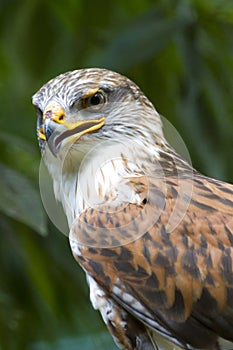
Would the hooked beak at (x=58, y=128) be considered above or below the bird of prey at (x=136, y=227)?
above

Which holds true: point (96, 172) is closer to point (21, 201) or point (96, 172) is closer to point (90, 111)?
point (90, 111)

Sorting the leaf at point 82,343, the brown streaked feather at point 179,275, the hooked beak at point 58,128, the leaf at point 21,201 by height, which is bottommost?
the leaf at point 82,343

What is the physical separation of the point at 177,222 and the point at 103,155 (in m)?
0.56

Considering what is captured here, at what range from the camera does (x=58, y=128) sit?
6.11 metres

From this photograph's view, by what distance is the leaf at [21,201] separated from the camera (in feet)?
21.5

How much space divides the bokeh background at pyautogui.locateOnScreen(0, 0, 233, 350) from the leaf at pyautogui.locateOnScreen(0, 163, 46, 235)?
434 millimetres

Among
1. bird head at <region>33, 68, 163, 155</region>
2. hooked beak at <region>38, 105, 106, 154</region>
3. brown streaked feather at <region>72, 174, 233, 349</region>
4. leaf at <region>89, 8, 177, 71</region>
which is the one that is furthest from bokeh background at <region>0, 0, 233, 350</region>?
brown streaked feather at <region>72, 174, 233, 349</region>

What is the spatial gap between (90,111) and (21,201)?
65 centimetres

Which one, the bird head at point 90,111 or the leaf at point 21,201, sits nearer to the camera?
the bird head at point 90,111

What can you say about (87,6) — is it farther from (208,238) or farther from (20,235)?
(208,238)

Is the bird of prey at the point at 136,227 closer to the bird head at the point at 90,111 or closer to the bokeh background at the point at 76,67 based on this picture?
the bird head at the point at 90,111

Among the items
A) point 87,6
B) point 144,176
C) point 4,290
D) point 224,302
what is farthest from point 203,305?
point 87,6

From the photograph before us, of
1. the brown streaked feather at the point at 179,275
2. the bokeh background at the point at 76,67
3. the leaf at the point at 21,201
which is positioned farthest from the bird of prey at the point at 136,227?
the bokeh background at the point at 76,67

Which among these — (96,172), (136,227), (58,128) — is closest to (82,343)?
(96,172)
